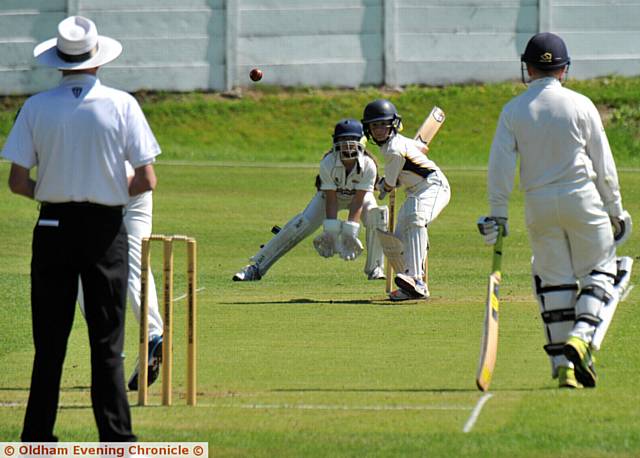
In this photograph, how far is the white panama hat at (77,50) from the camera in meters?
6.15

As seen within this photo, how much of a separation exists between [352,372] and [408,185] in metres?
4.28

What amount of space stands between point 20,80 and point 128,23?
9.90 ft

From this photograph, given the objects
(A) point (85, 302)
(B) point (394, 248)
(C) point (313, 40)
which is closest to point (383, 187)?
(B) point (394, 248)

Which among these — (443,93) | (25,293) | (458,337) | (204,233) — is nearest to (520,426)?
(458,337)

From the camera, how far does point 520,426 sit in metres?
6.47

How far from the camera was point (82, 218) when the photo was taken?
6.01 m

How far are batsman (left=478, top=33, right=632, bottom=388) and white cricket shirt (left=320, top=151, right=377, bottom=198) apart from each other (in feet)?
17.7

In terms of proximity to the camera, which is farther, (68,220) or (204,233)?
(204,233)

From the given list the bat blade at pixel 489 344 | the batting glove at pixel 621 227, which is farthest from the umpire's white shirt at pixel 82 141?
the batting glove at pixel 621 227

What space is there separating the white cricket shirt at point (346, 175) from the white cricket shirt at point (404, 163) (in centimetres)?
86

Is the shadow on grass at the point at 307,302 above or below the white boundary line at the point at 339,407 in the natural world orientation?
above

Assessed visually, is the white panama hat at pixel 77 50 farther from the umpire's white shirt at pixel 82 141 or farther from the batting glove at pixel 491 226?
the batting glove at pixel 491 226

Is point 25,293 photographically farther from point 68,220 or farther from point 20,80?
point 20,80

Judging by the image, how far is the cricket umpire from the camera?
19.7ft
